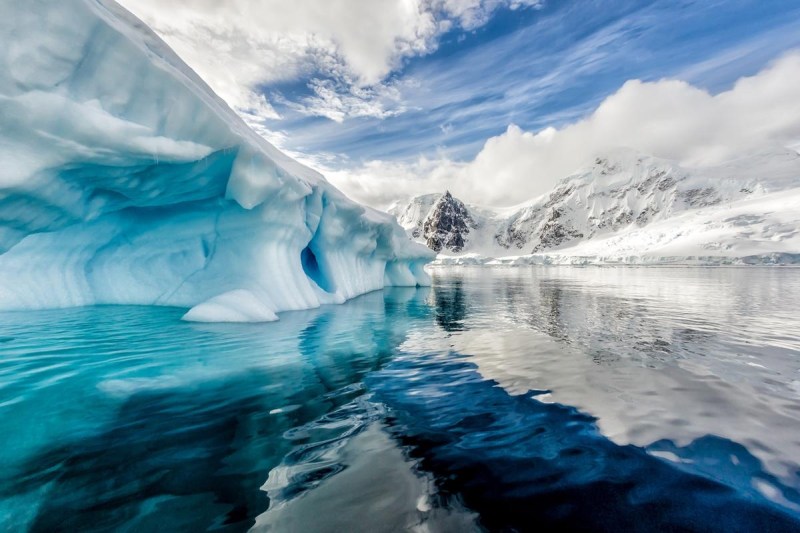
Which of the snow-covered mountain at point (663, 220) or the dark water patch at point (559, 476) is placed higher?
the snow-covered mountain at point (663, 220)

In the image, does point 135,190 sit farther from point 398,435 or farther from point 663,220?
point 663,220

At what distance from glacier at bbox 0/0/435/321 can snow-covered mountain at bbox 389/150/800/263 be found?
85.5 metres

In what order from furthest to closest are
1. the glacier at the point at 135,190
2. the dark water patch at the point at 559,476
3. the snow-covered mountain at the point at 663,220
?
the snow-covered mountain at the point at 663,220 < the glacier at the point at 135,190 < the dark water patch at the point at 559,476

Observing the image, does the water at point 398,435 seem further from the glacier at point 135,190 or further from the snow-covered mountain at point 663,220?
the snow-covered mountain at point 663,220

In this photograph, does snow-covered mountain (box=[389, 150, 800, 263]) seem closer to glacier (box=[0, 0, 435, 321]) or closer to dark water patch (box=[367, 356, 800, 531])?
glacier (box=[0, 0, 435, 321])

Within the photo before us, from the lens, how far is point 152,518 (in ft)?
7.47

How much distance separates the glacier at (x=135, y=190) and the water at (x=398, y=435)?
11.2 ft

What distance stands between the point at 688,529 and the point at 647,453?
3.09 ft

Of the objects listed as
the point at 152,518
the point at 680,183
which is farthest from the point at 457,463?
the point at 680,183

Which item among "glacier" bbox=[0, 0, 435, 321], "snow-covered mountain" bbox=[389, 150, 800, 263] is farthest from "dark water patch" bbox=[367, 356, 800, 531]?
"snow-covered mountain" bbox=[389, 150, 800, 263]

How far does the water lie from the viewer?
2.34 meters

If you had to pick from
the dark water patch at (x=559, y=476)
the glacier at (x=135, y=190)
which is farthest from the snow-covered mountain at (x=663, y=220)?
the dark water patch at (x=559, y=476)

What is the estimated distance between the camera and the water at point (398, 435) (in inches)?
92.1

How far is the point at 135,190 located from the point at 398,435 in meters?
9.31
